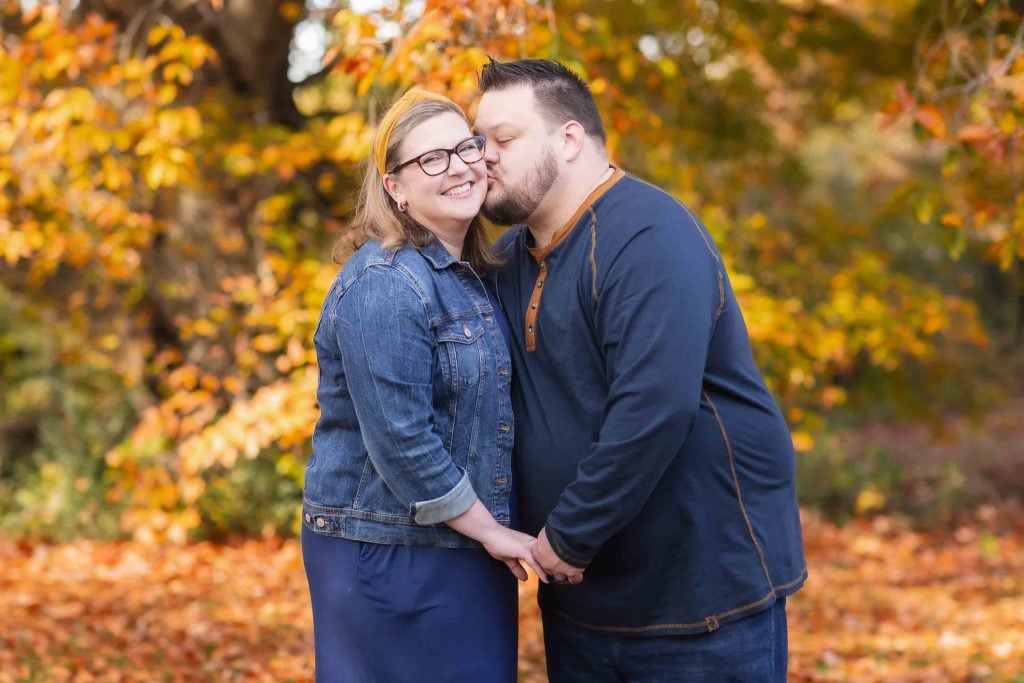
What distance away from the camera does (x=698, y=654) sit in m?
2.41

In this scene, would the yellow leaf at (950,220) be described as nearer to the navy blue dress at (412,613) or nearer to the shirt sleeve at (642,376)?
the shirt sleeve at (642,376)

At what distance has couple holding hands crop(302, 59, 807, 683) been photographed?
2.26 metres

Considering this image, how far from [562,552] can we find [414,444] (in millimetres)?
407

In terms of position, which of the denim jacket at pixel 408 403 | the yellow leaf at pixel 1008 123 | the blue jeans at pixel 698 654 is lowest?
the blue jeans at pixel 698 654

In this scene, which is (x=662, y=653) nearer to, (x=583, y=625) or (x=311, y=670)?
(x=583, y=625)

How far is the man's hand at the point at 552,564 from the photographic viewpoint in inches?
92.7

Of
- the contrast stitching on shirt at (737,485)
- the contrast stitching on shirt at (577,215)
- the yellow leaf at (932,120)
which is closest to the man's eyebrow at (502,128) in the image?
the contrast stitching on shirt at (577,215)

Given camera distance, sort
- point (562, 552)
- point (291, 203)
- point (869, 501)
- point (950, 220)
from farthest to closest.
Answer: point (869, 501) → point (291, 203) → point (950, 220) → point (562, 552)

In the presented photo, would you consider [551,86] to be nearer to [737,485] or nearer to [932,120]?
[737,485]

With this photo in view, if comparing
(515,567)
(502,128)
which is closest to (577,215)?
(502,128)

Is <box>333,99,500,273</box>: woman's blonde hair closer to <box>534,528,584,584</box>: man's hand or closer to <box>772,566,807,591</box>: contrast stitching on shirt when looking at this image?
<box>534,528,584,584</box>: man's hand

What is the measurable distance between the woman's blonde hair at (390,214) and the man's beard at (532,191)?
12 centimetres

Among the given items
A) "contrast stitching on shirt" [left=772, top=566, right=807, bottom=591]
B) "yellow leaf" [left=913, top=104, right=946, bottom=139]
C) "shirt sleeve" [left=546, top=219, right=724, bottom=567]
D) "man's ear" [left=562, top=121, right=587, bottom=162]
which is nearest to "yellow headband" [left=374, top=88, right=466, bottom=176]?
"man's ear" [left=562, top=121, right=587, bottom=162]

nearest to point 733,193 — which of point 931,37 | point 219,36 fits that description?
point 931,37
